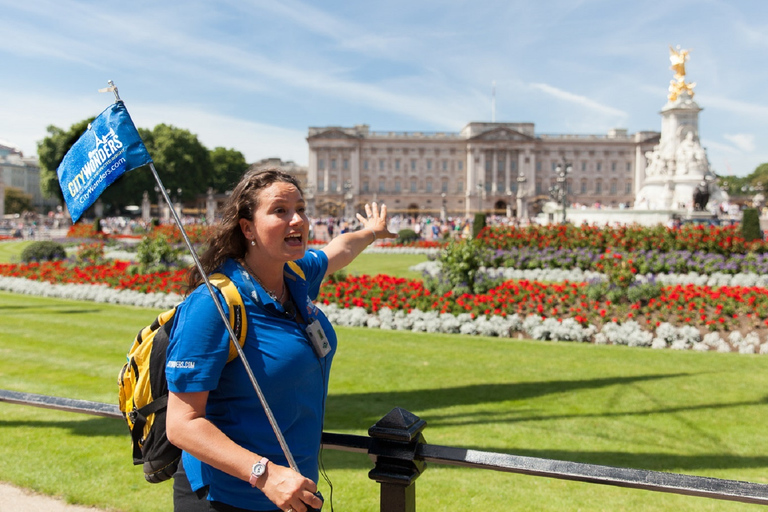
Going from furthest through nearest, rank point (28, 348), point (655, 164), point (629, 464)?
point (655, 164)
point (28, 348)
point (629, 464)

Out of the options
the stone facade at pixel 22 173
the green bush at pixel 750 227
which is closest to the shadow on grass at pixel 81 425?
the green bush at pixel 750 227

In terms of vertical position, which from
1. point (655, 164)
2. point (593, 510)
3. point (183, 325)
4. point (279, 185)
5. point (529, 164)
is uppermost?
point (529, 164)

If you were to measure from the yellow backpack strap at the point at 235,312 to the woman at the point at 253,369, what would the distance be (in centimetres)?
2

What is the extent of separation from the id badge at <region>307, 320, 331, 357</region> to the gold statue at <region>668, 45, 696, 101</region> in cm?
3156

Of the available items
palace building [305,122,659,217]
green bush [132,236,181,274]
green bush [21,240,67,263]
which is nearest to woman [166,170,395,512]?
green bush [132,236,181,274]

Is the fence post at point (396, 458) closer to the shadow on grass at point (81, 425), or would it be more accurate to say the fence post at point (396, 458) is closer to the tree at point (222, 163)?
the shadow on grass at point (81, 425)

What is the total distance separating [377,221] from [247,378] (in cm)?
138

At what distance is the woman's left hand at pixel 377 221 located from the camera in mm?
2887

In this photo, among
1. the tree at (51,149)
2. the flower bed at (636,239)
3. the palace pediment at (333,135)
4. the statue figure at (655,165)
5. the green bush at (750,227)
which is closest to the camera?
the flower bed at (636,239)

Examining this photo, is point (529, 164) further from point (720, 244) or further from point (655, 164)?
point (720, 244)

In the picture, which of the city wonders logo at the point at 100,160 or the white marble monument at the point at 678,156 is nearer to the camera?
the city wonders logo at the point at 100,160

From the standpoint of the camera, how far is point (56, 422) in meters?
4.86

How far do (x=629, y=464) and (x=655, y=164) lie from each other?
94.3 ft

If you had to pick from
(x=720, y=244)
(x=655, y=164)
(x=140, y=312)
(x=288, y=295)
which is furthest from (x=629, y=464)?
(x=655, y=164)
